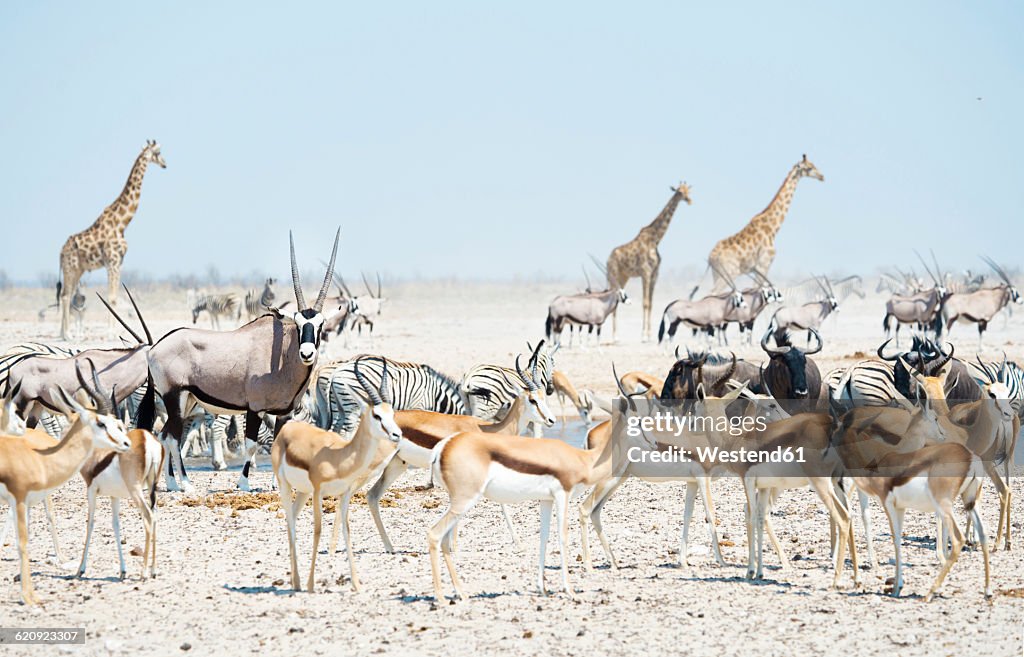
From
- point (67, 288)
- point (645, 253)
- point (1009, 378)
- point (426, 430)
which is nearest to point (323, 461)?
point (426, 430)

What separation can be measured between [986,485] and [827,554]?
149 inches

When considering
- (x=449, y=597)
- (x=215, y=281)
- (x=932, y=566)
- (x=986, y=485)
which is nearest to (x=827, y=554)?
(x=932, y=566)

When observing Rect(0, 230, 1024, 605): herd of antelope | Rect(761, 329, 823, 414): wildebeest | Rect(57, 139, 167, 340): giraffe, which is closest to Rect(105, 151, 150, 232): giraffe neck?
Rect(57, 139, 167, 340): giraffe

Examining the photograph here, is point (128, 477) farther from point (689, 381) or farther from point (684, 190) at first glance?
point (684, 190)

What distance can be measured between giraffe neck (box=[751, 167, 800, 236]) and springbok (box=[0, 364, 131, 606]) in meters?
25.7

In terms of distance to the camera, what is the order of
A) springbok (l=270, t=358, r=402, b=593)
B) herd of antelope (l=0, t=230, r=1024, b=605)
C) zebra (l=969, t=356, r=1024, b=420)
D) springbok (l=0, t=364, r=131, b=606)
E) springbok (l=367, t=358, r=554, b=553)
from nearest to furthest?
1. springbok (l=0, t=364, r=131, b=606)
2. herd of antelope (l=0, t=230, r=1024, b=605)
3. springbok (l=270, t=358, r=402, b=593)
4. springbok (l=367, t=358, r=554, b=553)
5. zebra (l=969, t=356, r=1024, b=420)

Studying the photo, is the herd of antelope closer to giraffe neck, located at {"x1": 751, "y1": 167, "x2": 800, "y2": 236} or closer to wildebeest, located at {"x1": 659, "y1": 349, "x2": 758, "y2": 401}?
wildebeest, located at {"x1": 659, "y1": 349, "x2": 758, "y2": 401}

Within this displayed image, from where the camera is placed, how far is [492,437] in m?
8.02

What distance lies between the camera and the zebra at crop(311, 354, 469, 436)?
13.5 metres

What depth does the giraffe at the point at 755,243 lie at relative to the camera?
31578mm

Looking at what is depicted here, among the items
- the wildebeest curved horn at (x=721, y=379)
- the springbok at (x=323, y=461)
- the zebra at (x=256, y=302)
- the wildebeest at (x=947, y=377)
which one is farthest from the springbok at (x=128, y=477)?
the zebra at (x=256, y=302)

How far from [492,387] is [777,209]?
19.6 metres

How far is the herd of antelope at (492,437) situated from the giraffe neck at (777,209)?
60.9 feet

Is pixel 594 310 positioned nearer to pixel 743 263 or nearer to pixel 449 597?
pixel 743 263
